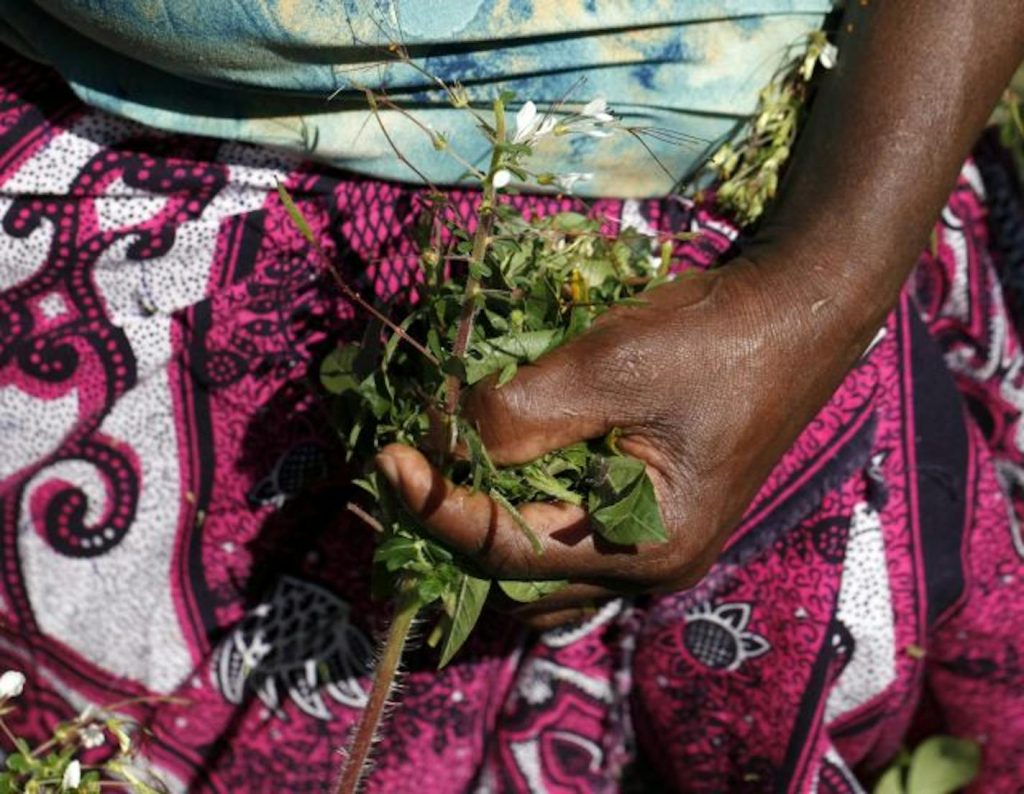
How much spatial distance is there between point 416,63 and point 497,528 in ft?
1.39

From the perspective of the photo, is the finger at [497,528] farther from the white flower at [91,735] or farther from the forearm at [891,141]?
the white flower at [91,735]

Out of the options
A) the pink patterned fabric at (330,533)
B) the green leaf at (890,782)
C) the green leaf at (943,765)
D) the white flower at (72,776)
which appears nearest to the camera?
the white flower at (72,776)

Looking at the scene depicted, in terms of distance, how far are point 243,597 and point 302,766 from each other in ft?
0.79

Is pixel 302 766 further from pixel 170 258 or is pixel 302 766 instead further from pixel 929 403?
pixel 929 403

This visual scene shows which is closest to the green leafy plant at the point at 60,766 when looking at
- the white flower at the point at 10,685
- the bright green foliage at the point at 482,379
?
the white flower at the point at 10,685

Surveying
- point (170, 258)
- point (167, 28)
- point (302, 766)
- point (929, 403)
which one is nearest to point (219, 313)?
point (170, 258)

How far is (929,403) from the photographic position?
152cm

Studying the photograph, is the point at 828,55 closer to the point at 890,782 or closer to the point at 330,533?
the point at 330,533

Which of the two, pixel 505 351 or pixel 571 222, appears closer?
pixel 505 351

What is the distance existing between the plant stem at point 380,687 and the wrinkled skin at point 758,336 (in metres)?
0.08

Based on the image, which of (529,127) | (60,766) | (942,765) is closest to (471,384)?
(529,127)

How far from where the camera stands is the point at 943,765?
178 cm

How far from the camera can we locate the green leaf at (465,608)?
1.12 metres

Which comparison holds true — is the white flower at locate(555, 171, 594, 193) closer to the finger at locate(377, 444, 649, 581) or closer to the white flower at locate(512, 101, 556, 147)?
the white flower at locate(512, 101, 556, 147)
